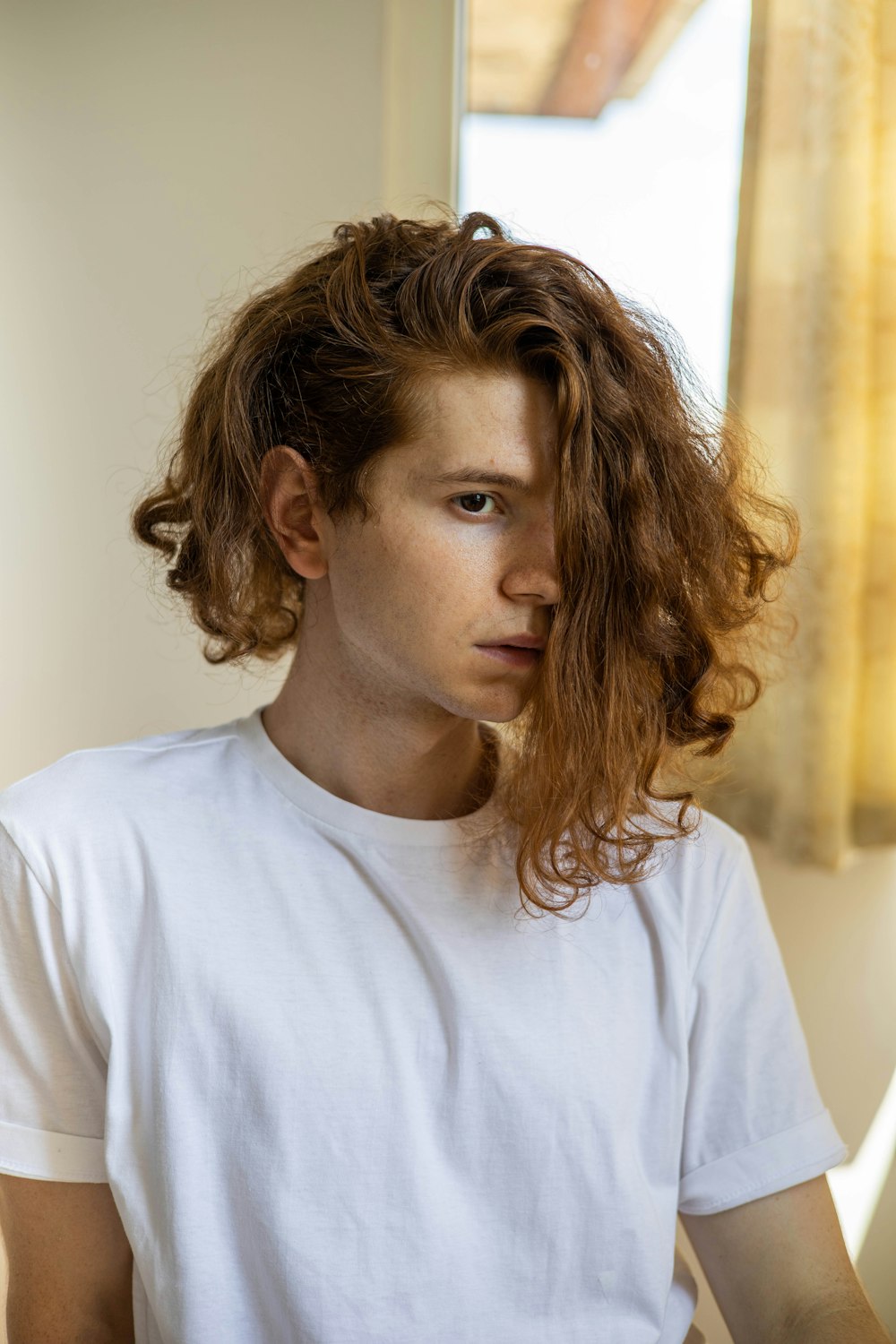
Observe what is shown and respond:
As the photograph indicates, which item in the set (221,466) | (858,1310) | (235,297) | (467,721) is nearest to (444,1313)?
(858,1310)

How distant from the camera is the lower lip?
1116 millimetres

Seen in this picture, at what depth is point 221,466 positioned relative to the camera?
1250 mm

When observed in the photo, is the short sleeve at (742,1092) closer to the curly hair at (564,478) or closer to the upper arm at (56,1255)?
the curly hair at (564,478)

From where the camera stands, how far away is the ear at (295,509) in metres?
1.20

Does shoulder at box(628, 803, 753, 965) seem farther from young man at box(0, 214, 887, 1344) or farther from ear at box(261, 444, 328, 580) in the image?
ear at box(261, 444, 328, 580)

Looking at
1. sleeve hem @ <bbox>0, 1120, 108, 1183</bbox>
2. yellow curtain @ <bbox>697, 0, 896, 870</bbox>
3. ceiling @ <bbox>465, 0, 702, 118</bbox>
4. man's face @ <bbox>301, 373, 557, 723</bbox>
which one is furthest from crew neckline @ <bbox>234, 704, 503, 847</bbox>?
ceiling @ <bbox>465, 0, 702, 118</bbox>

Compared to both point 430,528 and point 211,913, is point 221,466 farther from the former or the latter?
point 211,913

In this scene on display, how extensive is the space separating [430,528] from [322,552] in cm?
16

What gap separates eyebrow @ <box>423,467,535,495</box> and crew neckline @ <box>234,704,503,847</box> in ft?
1.09

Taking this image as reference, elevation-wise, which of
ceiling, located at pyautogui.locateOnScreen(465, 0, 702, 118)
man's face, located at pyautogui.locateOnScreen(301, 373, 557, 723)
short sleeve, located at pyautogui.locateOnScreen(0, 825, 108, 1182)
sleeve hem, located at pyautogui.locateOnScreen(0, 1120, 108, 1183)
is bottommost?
sleeve hem, located at pyautogui.locateOnScreen(0, 1120, 108, 1183)

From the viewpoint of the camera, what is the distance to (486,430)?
1086 millimetres

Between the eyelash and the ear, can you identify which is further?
the ear

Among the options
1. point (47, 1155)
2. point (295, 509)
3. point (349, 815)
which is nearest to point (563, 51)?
point (295, 509)

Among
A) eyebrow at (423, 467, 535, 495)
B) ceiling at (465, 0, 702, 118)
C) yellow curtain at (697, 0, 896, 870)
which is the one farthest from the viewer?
ceiling at (465, 0, 702, 118)
